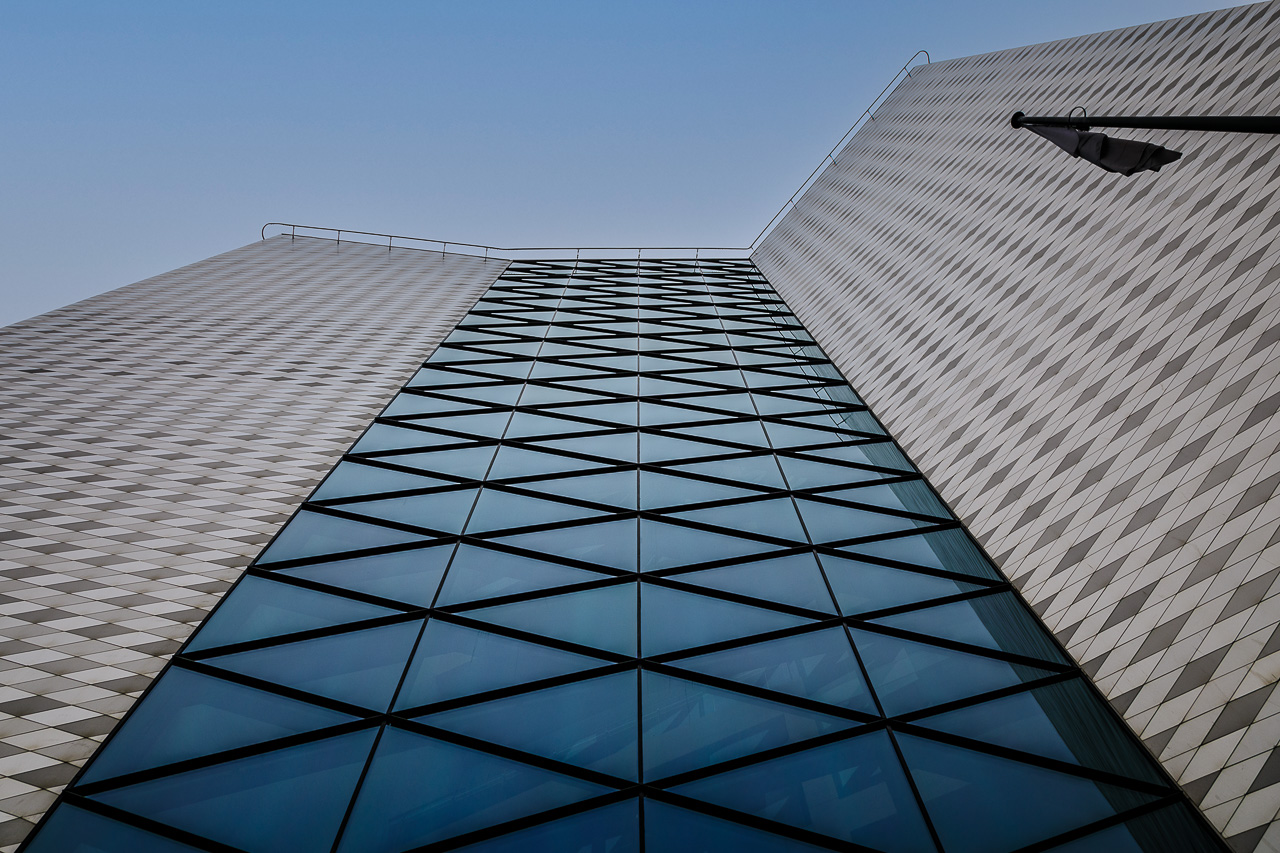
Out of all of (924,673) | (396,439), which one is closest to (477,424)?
(396,439)

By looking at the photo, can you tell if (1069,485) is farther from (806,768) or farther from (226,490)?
(226,490)

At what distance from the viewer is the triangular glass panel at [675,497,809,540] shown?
1055 centimetres

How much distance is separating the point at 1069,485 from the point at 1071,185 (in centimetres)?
721

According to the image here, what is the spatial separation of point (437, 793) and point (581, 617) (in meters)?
2.61

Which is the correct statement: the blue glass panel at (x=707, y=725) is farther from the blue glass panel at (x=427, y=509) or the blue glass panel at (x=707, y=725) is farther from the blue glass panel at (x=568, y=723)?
the blue glass panel at (x=427, y=509)

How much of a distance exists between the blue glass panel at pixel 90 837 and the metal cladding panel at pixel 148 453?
17 centimetres

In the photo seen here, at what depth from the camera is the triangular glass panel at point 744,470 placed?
470 inches

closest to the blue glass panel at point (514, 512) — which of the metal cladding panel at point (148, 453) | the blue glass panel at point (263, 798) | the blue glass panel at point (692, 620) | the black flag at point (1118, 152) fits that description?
Answer: the blue glass panel at point (692, 620)

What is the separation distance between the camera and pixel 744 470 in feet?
40.2

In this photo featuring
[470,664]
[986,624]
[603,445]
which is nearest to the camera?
[470,664]

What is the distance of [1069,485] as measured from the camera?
29.9 feet

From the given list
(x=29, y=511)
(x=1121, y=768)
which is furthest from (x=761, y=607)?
(x=29, y=511)

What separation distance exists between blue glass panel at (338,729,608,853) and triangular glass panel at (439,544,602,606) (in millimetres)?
2134

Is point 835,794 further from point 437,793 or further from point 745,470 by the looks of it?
point 745,470
